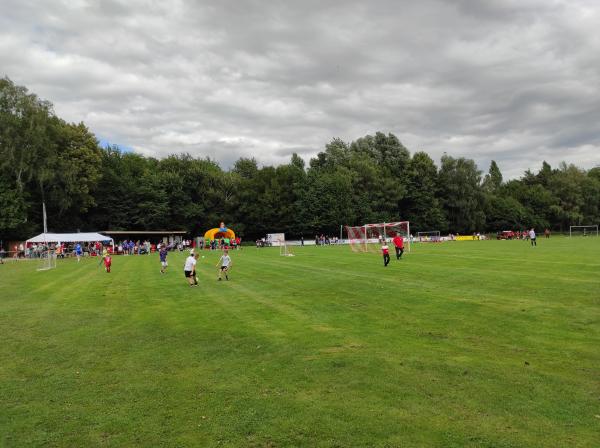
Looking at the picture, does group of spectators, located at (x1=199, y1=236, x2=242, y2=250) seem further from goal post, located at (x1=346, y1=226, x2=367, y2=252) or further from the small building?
goal post, located at (x1=346, y1=226, x2=367, y2=252)

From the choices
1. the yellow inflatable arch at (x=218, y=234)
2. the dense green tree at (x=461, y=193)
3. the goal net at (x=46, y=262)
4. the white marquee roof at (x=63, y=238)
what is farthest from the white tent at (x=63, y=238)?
the dense green tree at (x=461, y=193)

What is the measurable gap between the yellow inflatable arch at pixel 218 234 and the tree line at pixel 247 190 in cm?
1032

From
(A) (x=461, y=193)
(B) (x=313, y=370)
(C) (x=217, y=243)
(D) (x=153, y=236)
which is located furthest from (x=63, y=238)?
(A) (x=461, y=193)

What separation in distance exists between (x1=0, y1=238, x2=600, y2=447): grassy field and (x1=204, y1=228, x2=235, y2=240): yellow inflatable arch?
50.6m

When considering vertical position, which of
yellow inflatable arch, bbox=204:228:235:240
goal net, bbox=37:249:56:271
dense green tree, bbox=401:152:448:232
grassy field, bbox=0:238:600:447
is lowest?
grassy field, bbox=0:238:600:447

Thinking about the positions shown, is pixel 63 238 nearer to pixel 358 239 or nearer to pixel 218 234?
pixel 218 234

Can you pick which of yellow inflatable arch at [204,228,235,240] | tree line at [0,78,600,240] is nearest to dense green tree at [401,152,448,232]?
tree line at [0,78,600,240]

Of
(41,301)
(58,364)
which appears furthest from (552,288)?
(41,301)

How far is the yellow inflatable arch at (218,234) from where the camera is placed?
6619 centimetres

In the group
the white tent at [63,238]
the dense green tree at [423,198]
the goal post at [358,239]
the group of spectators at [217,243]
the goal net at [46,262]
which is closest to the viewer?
the goal net at [46,262]

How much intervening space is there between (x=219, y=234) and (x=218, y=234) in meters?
0.15

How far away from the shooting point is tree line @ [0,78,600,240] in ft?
186

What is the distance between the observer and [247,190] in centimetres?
8162

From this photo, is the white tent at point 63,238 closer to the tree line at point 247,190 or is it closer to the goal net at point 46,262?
the goal net at point 46,262
